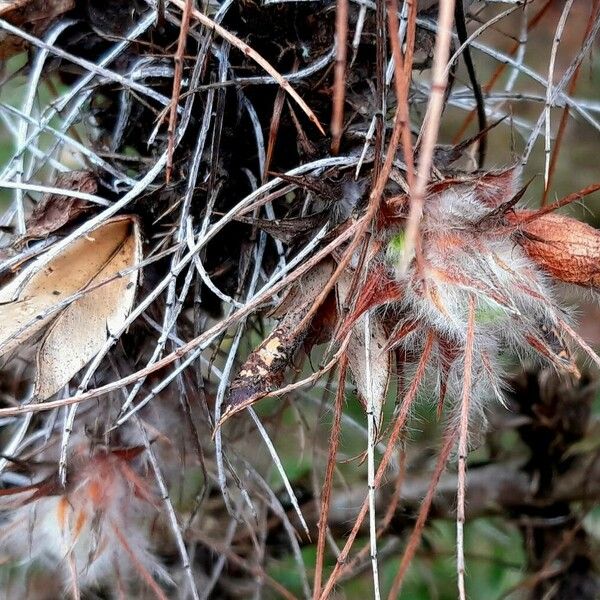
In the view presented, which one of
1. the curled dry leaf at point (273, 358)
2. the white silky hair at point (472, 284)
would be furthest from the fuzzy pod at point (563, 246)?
the curled dry leaf at point (273, 358)

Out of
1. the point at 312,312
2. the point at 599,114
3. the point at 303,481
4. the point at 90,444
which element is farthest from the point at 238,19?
the point at 599,114

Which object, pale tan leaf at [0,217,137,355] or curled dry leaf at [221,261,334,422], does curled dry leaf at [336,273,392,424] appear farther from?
pale tan leaf at [0,217,137,355]

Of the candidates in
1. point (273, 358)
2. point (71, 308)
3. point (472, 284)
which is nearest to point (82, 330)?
point (71, 308)

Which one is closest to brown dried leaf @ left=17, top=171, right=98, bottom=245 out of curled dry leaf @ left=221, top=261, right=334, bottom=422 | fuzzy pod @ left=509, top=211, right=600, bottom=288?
curled dry leaf @ left=221, top=261, right=334, bottom=422

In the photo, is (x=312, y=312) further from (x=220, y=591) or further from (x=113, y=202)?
(x=220, y=591)

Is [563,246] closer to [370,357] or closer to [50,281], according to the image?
[370,357]

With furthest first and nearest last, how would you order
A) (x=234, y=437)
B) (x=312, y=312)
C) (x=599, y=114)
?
(x=599, y=114), (x=234, y=437), (x=312, y=312)

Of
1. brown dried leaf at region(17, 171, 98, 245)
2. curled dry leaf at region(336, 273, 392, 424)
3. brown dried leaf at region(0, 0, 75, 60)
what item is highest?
brown dried leaf at region(0, 0, 75, 60)
